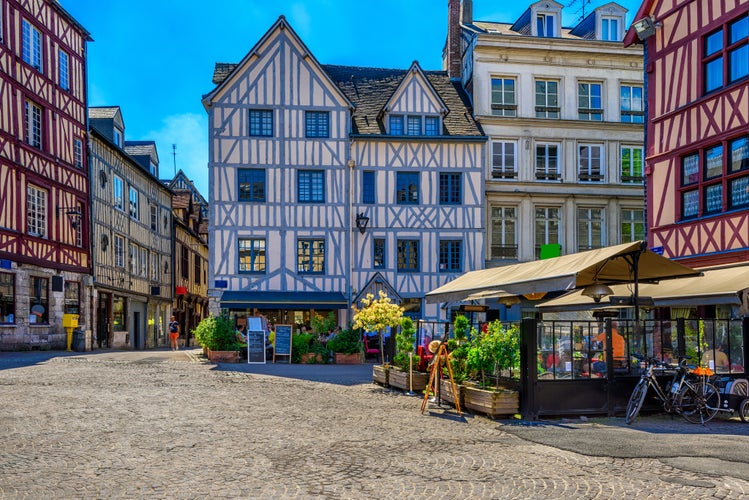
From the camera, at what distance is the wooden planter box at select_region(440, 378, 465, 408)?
10727mm

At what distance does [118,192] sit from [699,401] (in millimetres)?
27622

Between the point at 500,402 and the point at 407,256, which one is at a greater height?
the point at 407,256

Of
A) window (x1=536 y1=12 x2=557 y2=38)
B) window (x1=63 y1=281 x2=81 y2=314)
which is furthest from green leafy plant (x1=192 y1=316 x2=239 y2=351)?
window (x1=536 y1=12 x2=557 y2=38)

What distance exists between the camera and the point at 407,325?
13.0m

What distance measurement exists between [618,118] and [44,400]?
24228mm

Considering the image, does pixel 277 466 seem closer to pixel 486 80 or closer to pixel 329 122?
pixel 329 122

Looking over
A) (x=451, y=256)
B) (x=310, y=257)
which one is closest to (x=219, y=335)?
(x=310, y=257)

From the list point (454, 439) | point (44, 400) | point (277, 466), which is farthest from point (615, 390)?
point (44, 400)

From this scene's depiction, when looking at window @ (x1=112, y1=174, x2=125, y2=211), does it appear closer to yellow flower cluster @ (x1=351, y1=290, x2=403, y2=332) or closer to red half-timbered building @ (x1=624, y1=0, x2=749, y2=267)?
yellow flower cluster @ (x1=351, y1=290, x2=403, y2=332)

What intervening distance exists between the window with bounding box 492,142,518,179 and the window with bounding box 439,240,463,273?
10.3ft

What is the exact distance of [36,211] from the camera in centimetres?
2539

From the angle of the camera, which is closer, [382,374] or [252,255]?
[382,374]

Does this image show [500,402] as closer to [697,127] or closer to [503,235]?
[697,127]

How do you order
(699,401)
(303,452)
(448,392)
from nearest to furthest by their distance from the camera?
(303,452) → (699,401) → (448,392)
